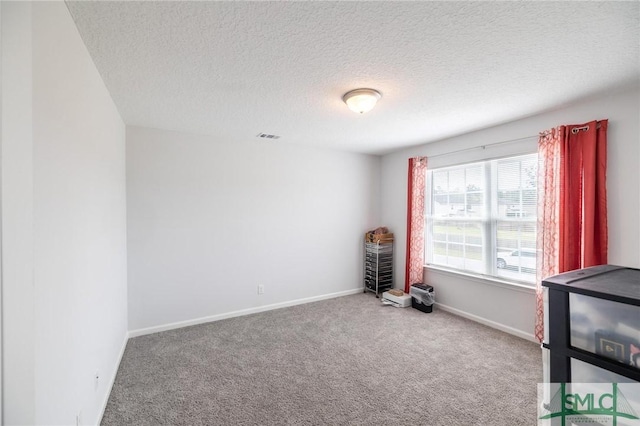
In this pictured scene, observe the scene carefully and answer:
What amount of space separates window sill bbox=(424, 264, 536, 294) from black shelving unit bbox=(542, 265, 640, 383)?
2263 millimetres

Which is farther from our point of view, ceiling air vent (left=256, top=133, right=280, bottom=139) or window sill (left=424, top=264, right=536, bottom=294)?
ceiling air vent (left=256, top=133, right=280, bottom=139)

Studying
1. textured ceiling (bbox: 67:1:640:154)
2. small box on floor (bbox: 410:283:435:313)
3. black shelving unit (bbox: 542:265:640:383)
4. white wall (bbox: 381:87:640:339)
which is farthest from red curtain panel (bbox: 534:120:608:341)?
black shelving unit (bbox: 542:265:640:383)

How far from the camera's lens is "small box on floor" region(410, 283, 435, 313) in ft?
12.4

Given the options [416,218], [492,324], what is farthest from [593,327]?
[416,218]

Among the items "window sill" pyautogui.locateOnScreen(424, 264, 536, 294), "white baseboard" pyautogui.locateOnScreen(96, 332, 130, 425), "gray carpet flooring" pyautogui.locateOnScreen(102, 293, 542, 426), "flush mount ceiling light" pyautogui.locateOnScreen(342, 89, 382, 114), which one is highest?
"flush mount ceiling light" pyautogui.locateOnScreen(342, 89, 382, 114)

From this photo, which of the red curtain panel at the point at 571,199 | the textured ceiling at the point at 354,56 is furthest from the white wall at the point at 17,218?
the red curtain panel at the point at 571,199

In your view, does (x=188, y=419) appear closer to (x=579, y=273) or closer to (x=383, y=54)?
(x=579, y=273)

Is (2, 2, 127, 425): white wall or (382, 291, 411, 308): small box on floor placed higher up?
(2, 2, 127, 425): white wall

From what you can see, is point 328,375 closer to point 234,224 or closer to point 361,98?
point 234,224

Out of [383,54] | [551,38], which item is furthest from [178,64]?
[551,38]

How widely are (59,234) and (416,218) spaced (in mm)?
3924

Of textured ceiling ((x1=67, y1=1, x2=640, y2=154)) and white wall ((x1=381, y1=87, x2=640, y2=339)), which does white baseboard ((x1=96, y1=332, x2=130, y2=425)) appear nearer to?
textured ceiling ((x1=67, y1=1, x2=640, y2=154))

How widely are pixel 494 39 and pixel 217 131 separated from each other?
2.91 m

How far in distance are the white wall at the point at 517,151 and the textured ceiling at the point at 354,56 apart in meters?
0.23
